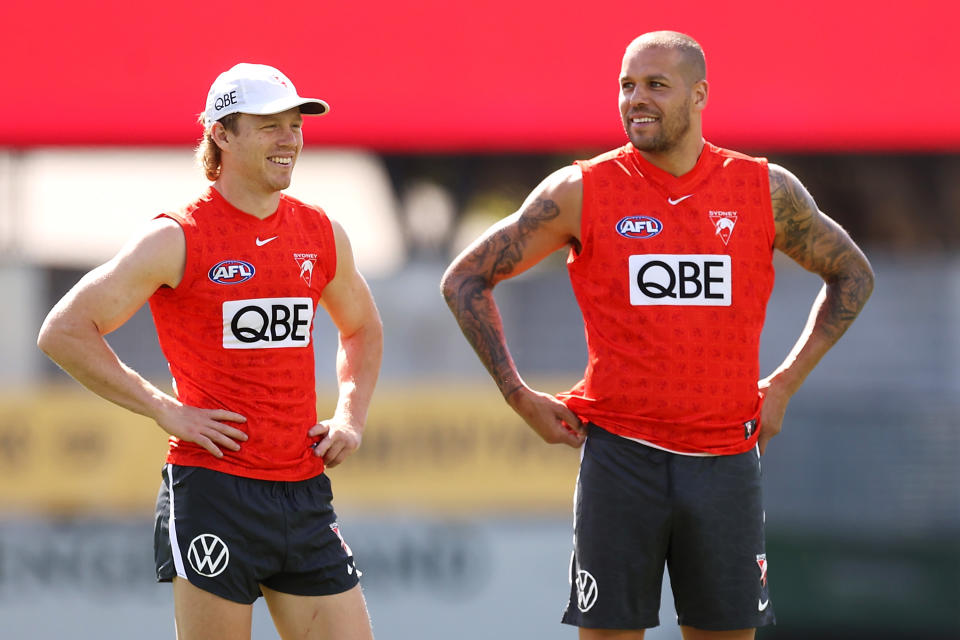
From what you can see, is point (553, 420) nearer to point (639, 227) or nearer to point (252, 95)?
point (639, 227)

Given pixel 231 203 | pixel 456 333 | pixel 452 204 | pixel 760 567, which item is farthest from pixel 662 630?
pixel 231 203

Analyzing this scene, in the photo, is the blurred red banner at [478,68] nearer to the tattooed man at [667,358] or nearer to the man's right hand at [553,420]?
the tattooed man at [667,358]

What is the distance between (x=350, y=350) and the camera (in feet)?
13.2

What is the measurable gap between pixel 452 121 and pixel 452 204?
1.73 feet

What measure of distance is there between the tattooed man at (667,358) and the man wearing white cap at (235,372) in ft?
2.28

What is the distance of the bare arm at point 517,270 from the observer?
379 centimetres

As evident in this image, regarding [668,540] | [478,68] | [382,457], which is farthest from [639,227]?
[382,457]

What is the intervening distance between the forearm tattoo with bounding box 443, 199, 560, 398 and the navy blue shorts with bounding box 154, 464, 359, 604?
2.23 feet

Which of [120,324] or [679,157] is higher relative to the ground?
[679,157]

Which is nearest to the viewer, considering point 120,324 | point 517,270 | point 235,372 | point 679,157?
point 120,324

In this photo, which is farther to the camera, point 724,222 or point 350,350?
point 350,350

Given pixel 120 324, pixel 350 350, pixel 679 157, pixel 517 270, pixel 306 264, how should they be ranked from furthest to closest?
pixel 350 350 → pixel 517 270 → pixel 679 157 → pixel 306 264 → pixel 120 324

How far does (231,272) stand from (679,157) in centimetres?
130

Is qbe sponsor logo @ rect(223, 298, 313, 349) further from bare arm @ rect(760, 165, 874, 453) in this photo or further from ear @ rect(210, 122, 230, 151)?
bare arm @ rect(760, 165, 874, 453)
